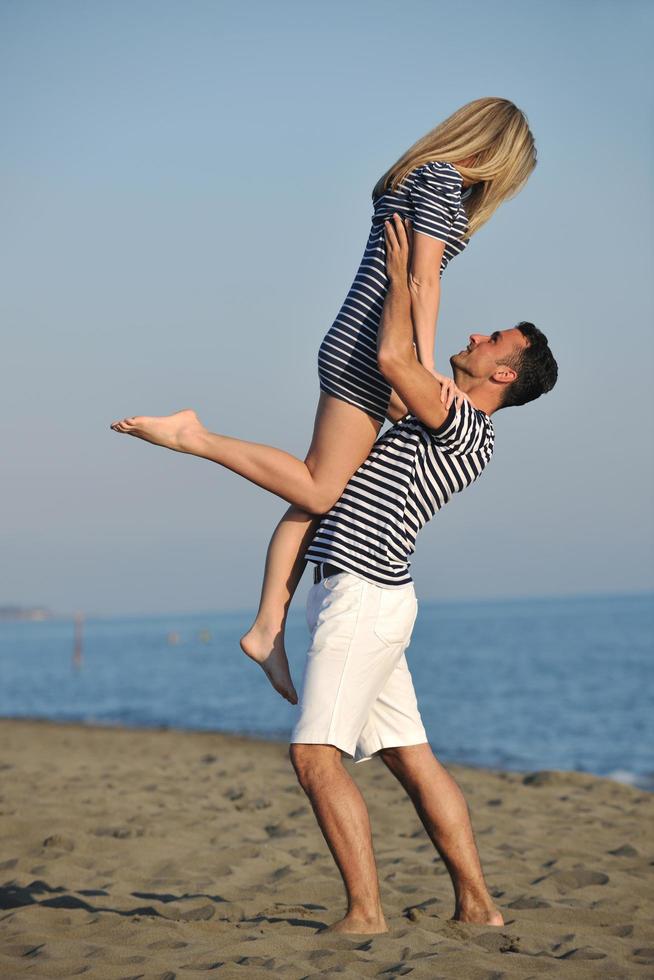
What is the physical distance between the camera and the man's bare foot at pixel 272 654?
12.8 ft

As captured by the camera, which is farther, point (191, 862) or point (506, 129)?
point (191, 862)

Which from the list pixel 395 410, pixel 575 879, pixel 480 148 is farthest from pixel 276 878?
pixel 480 148

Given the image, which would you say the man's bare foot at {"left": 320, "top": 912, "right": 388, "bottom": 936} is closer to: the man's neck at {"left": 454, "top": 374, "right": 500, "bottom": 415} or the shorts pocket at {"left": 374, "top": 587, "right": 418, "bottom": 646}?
the shorts pocket at {"left": 374, "top": 587, "right": 418, "bottom": 646}

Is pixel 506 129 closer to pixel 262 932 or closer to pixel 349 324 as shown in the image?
pixel 349 324

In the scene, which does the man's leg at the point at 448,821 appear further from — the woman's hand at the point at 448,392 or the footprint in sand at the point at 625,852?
the footprint in sand at the point at 625,852

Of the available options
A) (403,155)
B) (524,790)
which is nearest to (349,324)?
(403,155)

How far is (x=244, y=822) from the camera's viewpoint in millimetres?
6820

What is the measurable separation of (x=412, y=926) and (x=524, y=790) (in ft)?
17.5

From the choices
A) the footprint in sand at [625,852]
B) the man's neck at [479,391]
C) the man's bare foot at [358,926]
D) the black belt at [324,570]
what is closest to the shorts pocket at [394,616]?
the black belt at [324,570]

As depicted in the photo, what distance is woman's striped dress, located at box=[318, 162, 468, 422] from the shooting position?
3.78 metres

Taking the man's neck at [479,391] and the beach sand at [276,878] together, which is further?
the man's neck at [479,391]

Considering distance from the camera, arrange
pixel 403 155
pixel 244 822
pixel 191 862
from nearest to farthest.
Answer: pixel 403 155 < pixel 191 862 < pixel 244 822

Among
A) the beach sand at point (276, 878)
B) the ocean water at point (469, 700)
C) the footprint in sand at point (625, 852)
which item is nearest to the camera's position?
the beach sand at point (276, 878)

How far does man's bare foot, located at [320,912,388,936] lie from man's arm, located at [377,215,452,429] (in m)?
1.76
